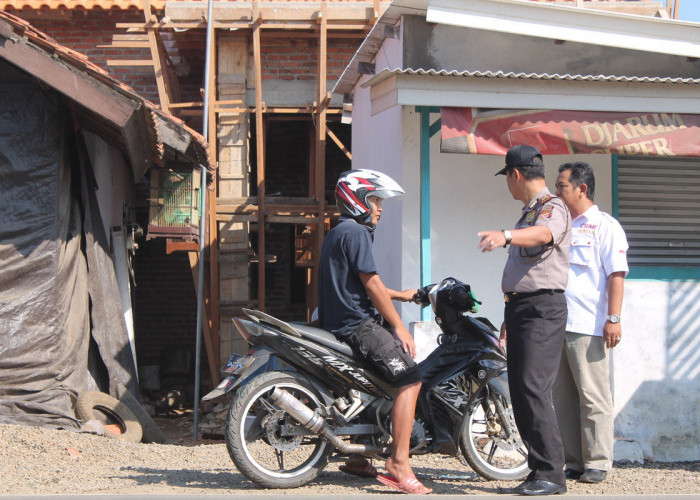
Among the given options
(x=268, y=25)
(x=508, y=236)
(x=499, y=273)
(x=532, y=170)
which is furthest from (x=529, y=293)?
(x=268, y=25)

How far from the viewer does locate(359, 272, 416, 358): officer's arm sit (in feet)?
16.7

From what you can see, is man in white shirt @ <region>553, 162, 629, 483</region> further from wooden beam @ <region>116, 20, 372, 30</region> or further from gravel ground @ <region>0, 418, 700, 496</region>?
wooden beam @ <region>116, 20, 372, 30</region>

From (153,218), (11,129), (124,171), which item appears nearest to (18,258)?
(11,129)

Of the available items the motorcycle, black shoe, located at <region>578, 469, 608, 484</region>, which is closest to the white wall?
black shoe, located at <region>578, 469, 608, 484</region>

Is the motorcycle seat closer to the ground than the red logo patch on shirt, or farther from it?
closer to the ground

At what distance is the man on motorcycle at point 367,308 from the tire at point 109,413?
135 inches

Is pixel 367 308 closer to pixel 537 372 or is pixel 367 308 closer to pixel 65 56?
pixel 537 372

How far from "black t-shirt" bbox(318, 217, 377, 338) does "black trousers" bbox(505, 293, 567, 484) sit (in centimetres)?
86

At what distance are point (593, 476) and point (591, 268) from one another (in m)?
1.27

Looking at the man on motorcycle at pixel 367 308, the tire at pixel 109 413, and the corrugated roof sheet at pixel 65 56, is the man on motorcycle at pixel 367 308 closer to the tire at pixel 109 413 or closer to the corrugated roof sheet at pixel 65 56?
the corrugated roof sheet at pixel 65 56

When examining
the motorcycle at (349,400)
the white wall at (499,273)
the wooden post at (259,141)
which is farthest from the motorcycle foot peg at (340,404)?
the wooden post at (259,141)

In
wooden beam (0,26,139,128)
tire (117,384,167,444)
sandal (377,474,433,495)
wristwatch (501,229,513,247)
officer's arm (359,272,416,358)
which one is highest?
wooden beam (0,26,139,128)

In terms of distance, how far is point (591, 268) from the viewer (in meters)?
5.66

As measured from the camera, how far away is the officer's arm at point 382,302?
5.09m
